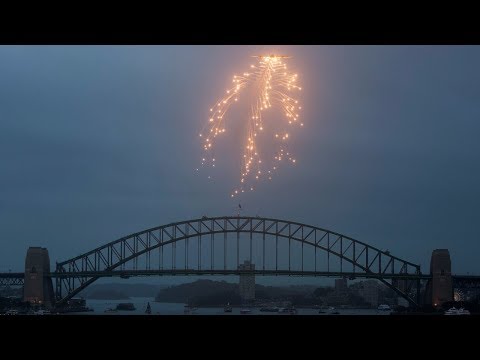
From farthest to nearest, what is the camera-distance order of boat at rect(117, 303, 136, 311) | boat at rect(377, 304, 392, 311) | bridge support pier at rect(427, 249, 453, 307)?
boat at rect(377, 304, 392, 311), bridge support pier at rect(427, 249, 453, 307), boat at rect(117, 303, 136, 311)

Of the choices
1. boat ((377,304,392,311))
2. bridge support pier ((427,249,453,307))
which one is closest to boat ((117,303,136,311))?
boat ((377,304,392,311))

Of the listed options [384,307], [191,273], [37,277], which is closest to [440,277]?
[384,307]

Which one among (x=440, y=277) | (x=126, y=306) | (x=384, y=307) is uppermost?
(x=440, y=277)

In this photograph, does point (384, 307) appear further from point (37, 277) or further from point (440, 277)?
point (37, 277)

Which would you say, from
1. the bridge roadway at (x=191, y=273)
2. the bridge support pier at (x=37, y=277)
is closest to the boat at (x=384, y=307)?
the bridge roadway at (x=191, y=273)

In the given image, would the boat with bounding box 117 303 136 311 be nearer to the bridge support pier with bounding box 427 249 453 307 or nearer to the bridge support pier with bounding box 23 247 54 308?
the bridge support pier with bounding box 23 247 54 308

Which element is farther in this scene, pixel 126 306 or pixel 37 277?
pixel 37 277

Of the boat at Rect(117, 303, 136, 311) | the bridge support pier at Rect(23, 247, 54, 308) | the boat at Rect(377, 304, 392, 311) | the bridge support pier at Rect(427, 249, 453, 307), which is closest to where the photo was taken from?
the boat at Rect(117, 303, 136, 311)

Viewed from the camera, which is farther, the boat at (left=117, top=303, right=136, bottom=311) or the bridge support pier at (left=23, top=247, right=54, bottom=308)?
the bridge support pier at (left=23, top=247, right=54, bottom=308)
